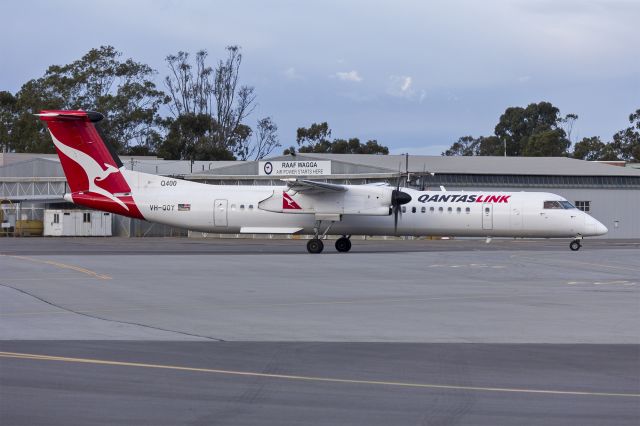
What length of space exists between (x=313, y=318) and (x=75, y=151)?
24.8 meters

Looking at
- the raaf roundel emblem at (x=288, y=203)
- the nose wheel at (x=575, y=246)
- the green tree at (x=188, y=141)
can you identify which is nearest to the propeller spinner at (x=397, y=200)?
the raaf roundel emblem at (x=288, y=203)

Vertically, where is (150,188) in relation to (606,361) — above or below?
above

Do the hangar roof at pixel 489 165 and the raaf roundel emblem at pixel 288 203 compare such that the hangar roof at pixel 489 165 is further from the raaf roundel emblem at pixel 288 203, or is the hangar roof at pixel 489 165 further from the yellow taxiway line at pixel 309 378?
the yellow taxiway line at pixel 309 378

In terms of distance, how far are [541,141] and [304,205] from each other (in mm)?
77067

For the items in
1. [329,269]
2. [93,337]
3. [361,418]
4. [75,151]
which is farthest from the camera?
[75,151]

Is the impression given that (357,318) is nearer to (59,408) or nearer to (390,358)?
(390,358)

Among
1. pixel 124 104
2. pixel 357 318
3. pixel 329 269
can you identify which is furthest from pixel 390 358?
pixel 124 104

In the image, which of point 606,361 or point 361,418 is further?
point 606,361

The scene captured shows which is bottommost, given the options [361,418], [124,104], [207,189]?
[361,418]

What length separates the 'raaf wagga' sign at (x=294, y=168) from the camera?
6100cm

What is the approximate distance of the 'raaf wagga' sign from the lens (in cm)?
6100

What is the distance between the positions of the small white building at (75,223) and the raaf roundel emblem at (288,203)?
27089 millimetres

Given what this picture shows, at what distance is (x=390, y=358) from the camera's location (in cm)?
1095

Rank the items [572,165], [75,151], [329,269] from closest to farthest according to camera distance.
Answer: [329,269], [75,151], [572,165]
